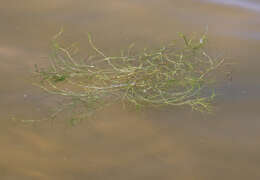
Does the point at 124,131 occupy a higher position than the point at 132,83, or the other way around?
the point at 132,83

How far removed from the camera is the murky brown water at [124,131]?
3.71 ft

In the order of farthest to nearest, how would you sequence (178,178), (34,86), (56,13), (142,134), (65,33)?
(56,13) → (65,33) → (34,86) → (142,134) → (178,178)

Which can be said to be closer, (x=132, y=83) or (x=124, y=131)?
(x=124, y=131)

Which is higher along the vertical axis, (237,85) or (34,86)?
(237,85)

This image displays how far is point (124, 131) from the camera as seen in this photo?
126cm

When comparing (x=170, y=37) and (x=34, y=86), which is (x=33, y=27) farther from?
(x=170, y=37)

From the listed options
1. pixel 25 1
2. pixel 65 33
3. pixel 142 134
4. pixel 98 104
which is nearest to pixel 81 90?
pixel 98 104

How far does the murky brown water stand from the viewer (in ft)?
3.71

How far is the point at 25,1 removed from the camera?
1956 mm

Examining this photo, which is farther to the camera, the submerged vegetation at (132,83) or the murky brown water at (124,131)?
the submerged vegetation at (132,83)

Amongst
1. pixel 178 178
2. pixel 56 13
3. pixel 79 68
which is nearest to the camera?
pixel 178 178

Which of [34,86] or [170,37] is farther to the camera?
[170,37]

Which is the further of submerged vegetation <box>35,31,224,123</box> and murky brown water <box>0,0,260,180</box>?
submerged vegetation <box>35,31,224,123</box>

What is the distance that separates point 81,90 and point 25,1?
2.82 feet
